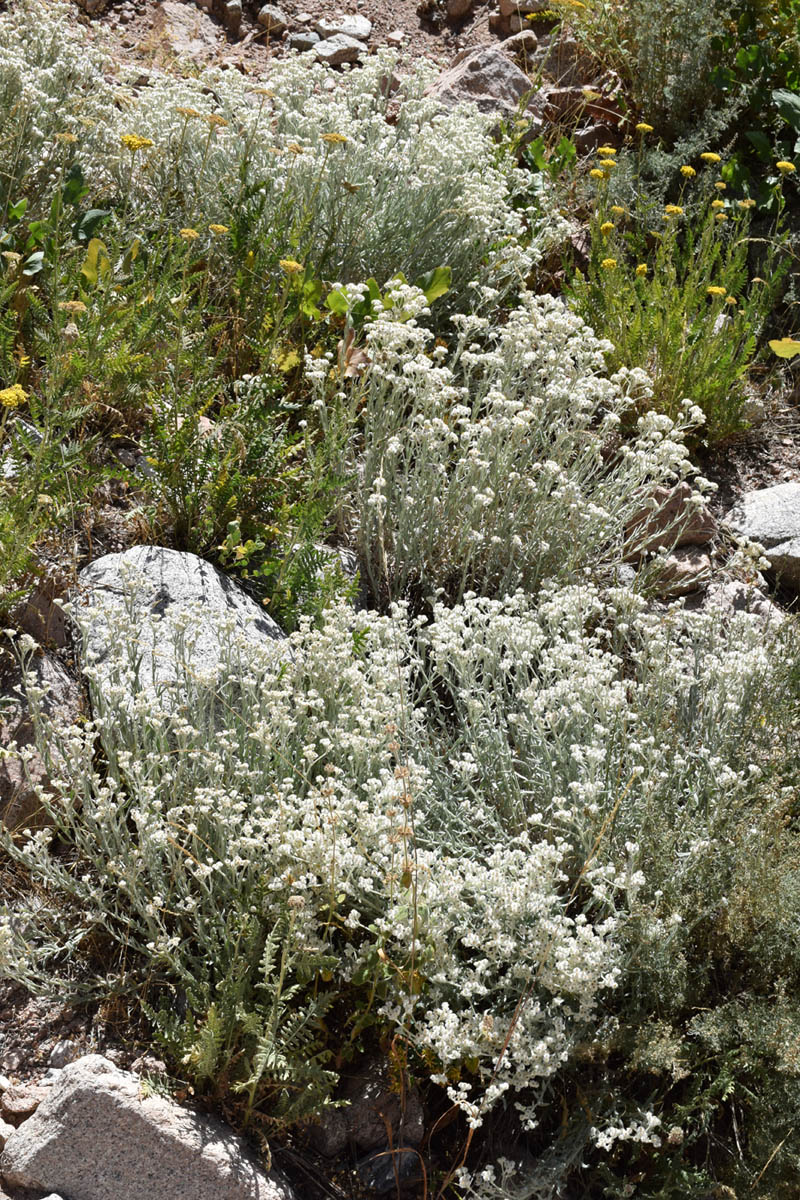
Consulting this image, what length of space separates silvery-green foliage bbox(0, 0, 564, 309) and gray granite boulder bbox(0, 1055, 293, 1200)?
3175 millimetres

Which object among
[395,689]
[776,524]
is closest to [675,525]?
[776,524]

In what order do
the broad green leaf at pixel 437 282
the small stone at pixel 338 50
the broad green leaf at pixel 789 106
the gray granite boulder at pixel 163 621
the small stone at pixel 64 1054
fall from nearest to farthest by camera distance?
the small stone at pixel 64 1054
the gray granite boulder at pixel 163 621
the broad green leaf at pixel 437 282
the broad green leaf at pixel 789 106
the small stone at pixel 338 50

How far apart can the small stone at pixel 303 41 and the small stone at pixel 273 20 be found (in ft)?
0.37

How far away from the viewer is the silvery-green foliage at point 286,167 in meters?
4.50

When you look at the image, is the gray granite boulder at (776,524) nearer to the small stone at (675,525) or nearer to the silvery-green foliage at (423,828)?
the small stone at (675,525)

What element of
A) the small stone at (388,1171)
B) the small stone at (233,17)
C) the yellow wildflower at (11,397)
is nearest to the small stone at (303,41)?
the small stone at (233,17)

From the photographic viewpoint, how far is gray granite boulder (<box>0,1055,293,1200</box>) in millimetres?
2164

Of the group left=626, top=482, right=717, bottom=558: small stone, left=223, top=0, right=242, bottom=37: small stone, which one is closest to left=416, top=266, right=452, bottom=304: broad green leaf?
left=626, top=482, right=717, bottom=558: small stone

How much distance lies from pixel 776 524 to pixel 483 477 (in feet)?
4.52

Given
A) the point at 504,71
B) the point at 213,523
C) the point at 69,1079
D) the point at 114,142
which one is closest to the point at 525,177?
the point at 504,71

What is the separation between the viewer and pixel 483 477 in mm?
3586

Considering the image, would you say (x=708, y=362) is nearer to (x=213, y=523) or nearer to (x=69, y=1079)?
(x=213, y=523)

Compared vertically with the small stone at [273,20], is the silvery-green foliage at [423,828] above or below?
below

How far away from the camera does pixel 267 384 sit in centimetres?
366
